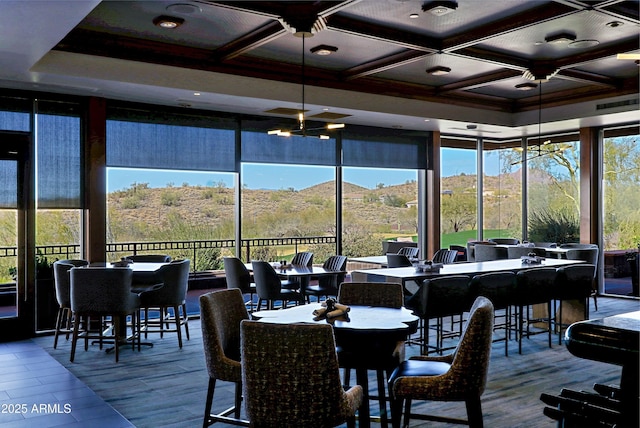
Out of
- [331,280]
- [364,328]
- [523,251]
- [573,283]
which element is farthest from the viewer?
[523,251]

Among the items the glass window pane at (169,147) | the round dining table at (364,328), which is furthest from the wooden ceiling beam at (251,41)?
the round dining table at (364,328)

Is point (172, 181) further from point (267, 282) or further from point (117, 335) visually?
point (117, 335)

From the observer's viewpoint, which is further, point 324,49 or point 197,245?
point 197,245

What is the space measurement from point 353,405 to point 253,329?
640 millimetres

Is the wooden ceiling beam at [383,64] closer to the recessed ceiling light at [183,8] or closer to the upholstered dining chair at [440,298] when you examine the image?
the recessed ceiling light at [183,8]

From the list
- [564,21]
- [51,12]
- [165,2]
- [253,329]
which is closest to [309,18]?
[165,2]

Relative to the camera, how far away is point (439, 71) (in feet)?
25.9

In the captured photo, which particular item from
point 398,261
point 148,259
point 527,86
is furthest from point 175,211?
point 527,86

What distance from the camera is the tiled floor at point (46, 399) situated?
4273mm

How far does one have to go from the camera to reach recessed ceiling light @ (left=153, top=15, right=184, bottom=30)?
5.76 meters

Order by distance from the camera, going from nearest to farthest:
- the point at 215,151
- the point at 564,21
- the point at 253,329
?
1. the point at 253,329
2. the point at 564,21
3. the point at 215,151

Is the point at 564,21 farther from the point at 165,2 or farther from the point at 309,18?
the point at 165,2

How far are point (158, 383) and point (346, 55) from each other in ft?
14.5

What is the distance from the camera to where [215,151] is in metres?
8.49
